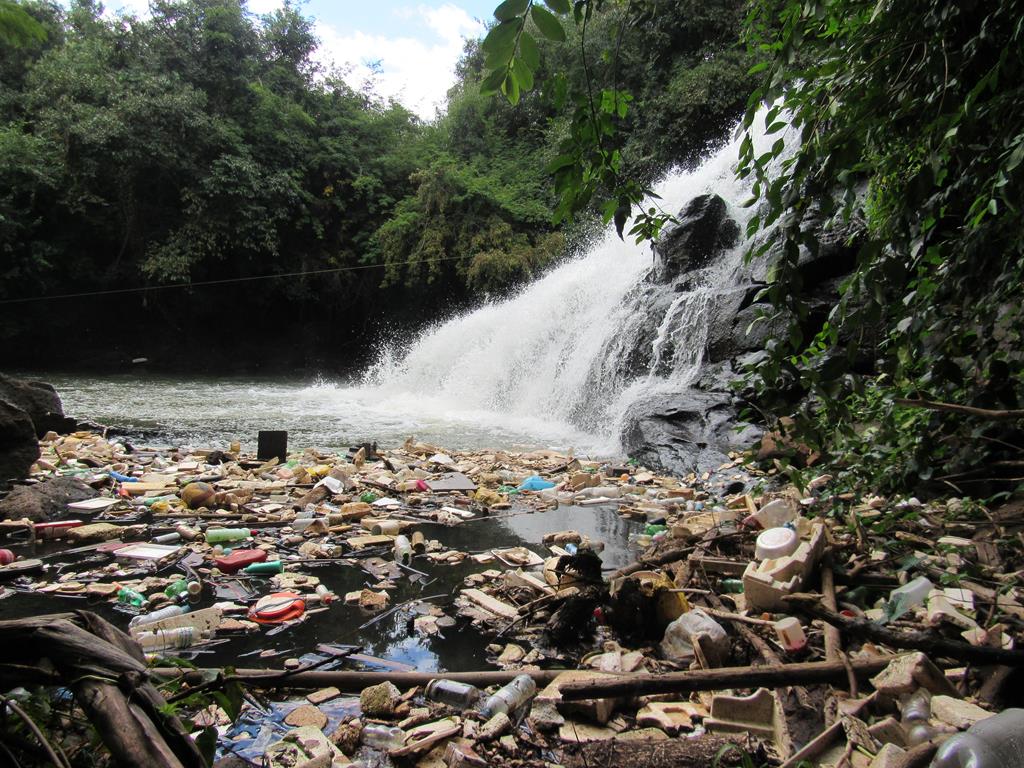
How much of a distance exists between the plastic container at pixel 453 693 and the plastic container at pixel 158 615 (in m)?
1.28

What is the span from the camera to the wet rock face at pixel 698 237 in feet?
33.5

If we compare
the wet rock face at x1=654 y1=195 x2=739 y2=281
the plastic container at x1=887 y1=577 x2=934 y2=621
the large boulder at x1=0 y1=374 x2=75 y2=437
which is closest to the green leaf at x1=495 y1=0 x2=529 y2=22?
the plastic container at x1=887 y1=577 x2=934 y2=621

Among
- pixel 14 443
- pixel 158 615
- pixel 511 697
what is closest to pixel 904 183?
Result: pixel 511 697

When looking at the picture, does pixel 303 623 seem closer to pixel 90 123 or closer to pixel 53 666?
pixel 53 666

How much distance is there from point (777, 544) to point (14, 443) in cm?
568

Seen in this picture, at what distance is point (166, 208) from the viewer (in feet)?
56.3

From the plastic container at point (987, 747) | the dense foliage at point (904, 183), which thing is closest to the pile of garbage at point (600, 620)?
the plastic container at point (987, 747)

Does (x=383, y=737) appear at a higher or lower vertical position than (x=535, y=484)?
higher

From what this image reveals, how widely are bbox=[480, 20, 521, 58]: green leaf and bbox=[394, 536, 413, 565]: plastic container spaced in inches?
120

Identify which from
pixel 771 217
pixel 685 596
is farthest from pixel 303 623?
pixel 771 217

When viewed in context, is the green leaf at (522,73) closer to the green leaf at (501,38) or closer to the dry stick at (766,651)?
the green leaf at (501,38)

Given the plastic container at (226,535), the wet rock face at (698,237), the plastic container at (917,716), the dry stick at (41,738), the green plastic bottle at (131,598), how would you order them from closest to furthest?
the dry stick at (41,738) < the plastic container at (917,716) < the green plastic bottle at (131,598) < the plastic container at (226,535) < the wet rock face at (698,237)

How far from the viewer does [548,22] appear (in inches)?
33.7

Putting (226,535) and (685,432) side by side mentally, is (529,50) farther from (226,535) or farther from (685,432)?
(685,432)
